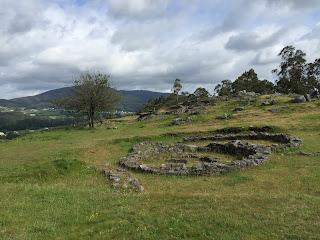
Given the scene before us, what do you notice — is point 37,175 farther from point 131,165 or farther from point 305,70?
point 305,70

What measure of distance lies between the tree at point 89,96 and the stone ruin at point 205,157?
76.0 feet

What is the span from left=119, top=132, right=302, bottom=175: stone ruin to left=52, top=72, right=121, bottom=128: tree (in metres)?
23.2

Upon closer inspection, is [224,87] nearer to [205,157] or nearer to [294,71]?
[294,71]

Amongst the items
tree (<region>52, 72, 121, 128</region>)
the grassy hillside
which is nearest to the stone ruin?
the grassy hillside

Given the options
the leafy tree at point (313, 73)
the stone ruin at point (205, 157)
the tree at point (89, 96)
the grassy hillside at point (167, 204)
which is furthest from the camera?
the leafy tree at point (313, 73)

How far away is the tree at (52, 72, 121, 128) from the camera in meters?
46.4

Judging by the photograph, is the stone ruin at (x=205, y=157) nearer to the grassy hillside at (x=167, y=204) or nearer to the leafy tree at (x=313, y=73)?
the grassy hillside at (x=167, y=204)

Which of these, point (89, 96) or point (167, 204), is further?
point (89, 96)

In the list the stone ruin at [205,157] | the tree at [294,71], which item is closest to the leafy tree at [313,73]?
the tree at [294,71]

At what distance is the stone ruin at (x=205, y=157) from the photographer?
17.7 meters

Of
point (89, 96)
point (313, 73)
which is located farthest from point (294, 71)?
point (89, 96)

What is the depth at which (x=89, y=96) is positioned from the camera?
4666 cm

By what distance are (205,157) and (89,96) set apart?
33.2 metres

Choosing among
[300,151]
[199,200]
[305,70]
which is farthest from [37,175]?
[305,70]
